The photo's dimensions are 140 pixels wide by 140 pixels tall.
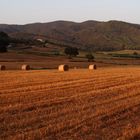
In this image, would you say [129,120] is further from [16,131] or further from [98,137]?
[16,131]

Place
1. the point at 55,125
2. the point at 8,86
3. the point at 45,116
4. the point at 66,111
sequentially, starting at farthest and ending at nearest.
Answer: the point at 8,86 → the point at 66,111 → the point at 45,116 → the point at 55,125

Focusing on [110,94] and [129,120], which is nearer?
[129,120]

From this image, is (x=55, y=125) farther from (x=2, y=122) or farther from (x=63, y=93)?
(x=63, y=93)

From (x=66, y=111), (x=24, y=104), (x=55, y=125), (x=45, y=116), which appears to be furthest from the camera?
(x=24, y=104)

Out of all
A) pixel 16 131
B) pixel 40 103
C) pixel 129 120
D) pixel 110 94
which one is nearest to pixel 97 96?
pixel 110 94

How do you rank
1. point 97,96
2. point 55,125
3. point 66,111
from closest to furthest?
point 55,125 → point 66,111 → point 97,96

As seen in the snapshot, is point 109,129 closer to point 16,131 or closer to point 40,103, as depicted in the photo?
point 16,131

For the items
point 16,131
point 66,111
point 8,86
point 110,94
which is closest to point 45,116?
point 66,111

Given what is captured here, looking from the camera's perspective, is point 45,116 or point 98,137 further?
point 45,116

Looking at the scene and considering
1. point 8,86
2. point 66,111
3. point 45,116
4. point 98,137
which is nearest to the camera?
point 98,137

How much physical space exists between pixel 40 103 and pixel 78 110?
Answer: 1.49 meters

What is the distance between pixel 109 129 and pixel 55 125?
1.21 metres

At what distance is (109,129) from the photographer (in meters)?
9.03

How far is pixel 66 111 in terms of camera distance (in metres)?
10.7
